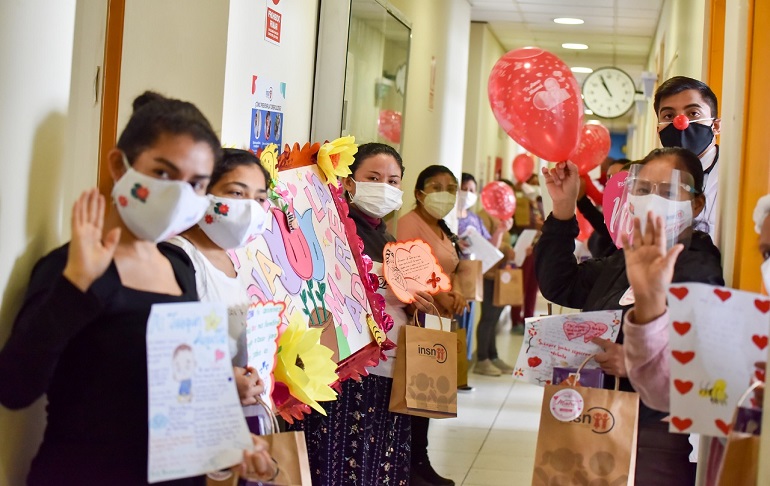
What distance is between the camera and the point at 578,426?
2.49 metres

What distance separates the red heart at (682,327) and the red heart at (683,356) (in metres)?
0.04

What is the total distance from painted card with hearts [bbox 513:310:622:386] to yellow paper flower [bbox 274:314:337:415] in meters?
0.56

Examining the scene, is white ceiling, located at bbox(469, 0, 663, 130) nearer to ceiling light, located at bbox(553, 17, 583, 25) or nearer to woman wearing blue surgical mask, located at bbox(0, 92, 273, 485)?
ceiling light, located at bbox(553, 17, 583, 25)

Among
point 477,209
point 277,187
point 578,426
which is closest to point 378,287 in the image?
point 277,187

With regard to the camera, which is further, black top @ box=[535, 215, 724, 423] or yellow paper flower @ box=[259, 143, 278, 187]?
yellow paper flower @ box=[259, 143, 278, 187]

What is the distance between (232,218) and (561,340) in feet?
3.22

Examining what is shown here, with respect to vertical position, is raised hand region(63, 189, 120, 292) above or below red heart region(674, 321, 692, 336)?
above

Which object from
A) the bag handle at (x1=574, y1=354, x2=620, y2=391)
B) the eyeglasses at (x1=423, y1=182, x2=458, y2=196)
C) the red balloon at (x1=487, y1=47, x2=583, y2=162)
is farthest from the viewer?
the eyeglasses at (x1=423, y1=182, x2=458, y2=196)

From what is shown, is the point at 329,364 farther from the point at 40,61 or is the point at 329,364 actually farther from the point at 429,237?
the point at 429,237

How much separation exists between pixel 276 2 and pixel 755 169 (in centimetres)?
234

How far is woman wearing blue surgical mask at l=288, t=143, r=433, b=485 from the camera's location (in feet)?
12.4

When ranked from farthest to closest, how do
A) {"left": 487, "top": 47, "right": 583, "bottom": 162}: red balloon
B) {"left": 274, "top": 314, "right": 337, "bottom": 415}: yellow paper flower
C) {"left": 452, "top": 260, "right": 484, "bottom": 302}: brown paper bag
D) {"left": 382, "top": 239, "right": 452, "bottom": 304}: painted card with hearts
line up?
{"left": 452, "top": 260, "right": 484, "bottom": 302}: brown paper bag < {"left": 382, "top": 239, "right": 452, "bottom": 304}: painted card with hearts < {"left": 487, "top": 47, "right": 583, "bottom": 162}: red balloon < {"left": 274, "top": 314, "right": 337, "bottom": 415}: yellow paper flower

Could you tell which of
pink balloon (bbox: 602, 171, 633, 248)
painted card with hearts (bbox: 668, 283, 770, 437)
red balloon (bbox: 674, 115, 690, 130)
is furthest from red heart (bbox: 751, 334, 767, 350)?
red balloon (bbox: 674, 115, 690, 130)

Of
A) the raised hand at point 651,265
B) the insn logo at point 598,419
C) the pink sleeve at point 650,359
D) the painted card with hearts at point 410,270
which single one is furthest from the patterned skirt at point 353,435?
the raised hand at point 651,265
